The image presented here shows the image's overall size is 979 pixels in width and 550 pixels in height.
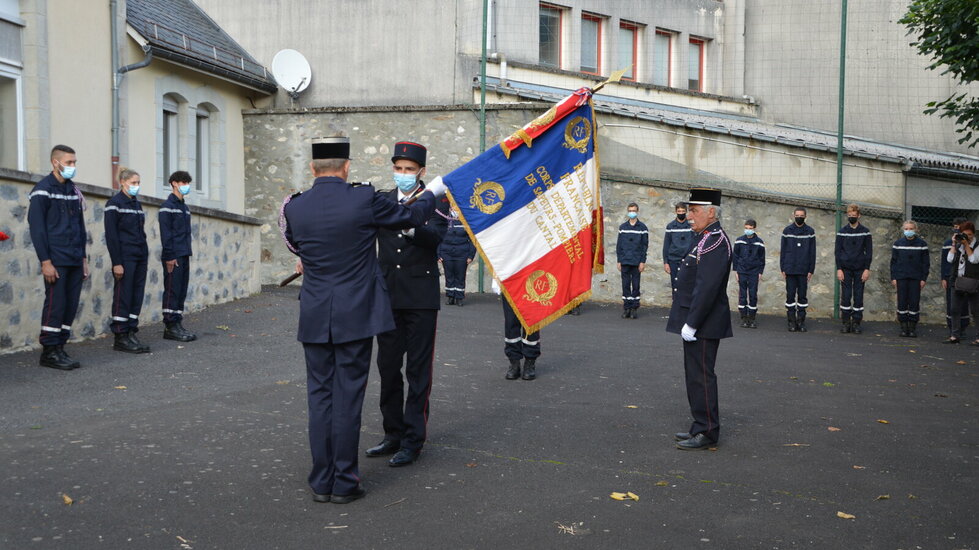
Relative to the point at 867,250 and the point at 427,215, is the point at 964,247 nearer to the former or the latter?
the point at 867,250

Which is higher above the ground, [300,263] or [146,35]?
[146,35]

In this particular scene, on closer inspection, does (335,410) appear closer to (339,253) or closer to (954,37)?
(339,253)

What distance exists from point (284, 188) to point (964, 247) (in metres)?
14.3

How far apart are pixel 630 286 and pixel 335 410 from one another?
42.7ft

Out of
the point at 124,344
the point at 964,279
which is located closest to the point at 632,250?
the point at 964,279

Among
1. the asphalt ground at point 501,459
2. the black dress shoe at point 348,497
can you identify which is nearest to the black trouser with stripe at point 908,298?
the asphalt ground at point 501,459

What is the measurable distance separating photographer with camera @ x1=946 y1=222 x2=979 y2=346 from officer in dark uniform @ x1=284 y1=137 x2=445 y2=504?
1257 cm

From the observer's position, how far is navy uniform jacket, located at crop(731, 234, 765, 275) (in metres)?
17.6

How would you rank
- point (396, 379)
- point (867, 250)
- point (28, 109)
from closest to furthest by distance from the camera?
point (396, 379)
point (28, 109)
point (867, 250)

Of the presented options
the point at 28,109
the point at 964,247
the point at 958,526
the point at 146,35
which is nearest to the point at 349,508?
the point at 958,526

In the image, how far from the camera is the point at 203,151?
71.4ft

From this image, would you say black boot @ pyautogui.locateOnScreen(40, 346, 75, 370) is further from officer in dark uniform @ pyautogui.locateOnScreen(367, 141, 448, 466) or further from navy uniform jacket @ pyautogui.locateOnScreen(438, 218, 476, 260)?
navy uniform jacket @ pyautogui.locateOnScreen(438, 218, 476, 260)

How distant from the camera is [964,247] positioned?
15.6m

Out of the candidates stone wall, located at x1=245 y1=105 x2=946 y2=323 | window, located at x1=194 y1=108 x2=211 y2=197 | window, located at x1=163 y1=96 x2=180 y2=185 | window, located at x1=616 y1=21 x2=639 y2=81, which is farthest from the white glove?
window, located at x1=616 y1=21 x2=639 y2=81
